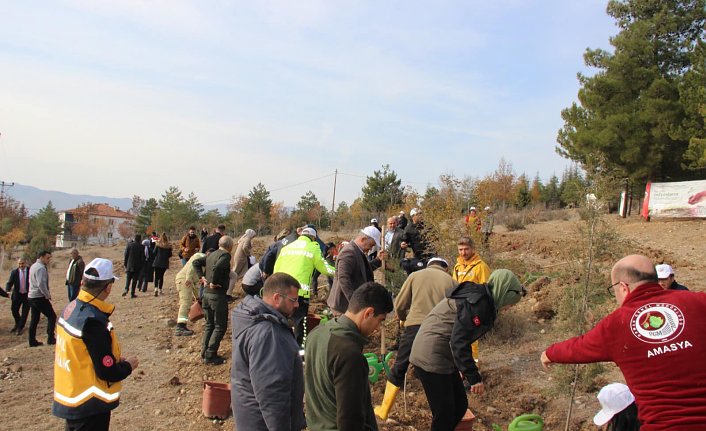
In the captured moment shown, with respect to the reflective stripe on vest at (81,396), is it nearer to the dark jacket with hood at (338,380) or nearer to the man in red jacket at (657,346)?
the dark jacket with hood at (338,380)

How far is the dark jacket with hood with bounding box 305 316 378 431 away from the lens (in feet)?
8.27

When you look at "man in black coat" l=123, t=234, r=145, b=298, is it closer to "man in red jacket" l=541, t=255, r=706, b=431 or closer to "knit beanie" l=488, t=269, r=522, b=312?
"knit beanie" l=488, t=269, r=522, b=312

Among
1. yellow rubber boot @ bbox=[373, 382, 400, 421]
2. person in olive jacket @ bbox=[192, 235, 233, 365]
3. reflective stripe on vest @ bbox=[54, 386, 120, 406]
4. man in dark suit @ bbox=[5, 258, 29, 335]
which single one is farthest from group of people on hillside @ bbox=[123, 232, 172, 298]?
reflective stripe on vest @ bbox=[54, 386, 120, 406]

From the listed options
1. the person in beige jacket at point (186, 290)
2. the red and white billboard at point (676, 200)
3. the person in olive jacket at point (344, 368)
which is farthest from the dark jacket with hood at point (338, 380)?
the red and white billboard at point (676, 200)

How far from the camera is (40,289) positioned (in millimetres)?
9273

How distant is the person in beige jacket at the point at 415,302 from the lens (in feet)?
16.1

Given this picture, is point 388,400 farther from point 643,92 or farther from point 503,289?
point 643,92

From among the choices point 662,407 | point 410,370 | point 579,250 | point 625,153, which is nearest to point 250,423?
point 662,407

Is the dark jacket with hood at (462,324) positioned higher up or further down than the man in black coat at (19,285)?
higher up

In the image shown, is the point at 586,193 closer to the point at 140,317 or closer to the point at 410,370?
the point at 410,370

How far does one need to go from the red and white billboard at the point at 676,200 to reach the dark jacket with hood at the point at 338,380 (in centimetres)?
1986

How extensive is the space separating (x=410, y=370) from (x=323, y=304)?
4.53 m

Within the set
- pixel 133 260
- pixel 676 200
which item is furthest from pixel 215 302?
pixel 676 200

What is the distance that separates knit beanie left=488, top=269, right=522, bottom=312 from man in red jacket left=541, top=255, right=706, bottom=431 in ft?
4.04
